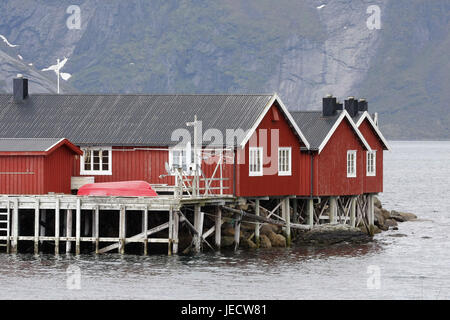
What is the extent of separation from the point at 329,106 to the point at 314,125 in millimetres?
1273

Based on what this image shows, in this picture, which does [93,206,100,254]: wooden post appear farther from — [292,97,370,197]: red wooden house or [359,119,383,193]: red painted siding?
[359,119,383,193]: red painted siding

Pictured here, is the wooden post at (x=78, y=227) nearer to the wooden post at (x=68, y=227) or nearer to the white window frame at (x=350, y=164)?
the wooden post at (x=68, y=227)

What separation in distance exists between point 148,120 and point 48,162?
656 centimetres

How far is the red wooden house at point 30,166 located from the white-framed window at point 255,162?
8724 millimetres

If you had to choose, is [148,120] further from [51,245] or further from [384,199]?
[384,199]

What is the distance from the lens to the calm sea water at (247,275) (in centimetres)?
4719

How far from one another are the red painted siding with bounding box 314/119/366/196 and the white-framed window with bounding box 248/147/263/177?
447 centimetres

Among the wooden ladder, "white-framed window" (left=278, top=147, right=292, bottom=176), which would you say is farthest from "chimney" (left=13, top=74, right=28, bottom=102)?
"white-framed window" (left=278, top=147, right=292, bottom=176)

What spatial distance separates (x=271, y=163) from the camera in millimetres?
60062

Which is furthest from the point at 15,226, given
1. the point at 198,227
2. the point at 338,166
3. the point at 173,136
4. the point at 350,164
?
the point at 350,164

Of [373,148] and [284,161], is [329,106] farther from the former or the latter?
[373,148]

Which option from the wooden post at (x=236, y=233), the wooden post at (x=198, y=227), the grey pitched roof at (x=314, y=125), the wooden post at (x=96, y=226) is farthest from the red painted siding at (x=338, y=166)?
the wooden post at (x=96, y=226)

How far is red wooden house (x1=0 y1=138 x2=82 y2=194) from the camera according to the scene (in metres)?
57.0
